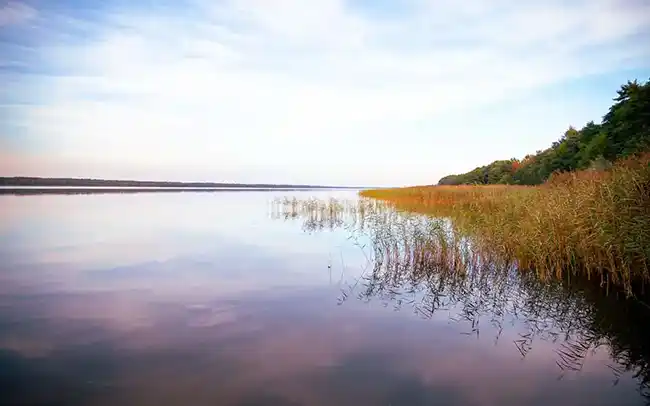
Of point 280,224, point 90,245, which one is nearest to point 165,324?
point 90,245

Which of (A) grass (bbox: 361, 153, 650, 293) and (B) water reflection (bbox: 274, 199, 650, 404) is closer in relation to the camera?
(B) water reflection (bbox: 274, 199, 650, 404)

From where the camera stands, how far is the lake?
12.6 feet

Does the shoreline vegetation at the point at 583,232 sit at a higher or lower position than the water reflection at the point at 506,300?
higher

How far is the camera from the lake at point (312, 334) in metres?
3.84

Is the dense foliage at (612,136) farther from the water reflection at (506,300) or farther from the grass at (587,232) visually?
the water reflection at (506,300)

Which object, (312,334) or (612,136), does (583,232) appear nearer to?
(312,334)

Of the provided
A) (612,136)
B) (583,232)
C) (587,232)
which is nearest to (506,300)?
(583,232)

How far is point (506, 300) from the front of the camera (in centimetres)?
663

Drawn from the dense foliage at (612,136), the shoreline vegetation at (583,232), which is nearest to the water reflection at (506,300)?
the shoreline vegetation at (583,232)

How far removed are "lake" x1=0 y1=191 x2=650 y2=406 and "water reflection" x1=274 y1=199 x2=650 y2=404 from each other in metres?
0.03

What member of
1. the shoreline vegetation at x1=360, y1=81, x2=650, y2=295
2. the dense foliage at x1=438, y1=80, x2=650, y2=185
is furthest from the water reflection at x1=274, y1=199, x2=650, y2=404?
the dense foliage at x1=438, y1=80, x2=650, y2=185

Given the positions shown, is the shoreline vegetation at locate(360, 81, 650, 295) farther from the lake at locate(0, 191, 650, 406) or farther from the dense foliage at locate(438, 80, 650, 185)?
the dense foliage at locate(438, 80, 650, 185)

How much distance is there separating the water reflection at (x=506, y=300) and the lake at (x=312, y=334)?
34 millimetres

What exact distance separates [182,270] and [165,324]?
12.2 ft
